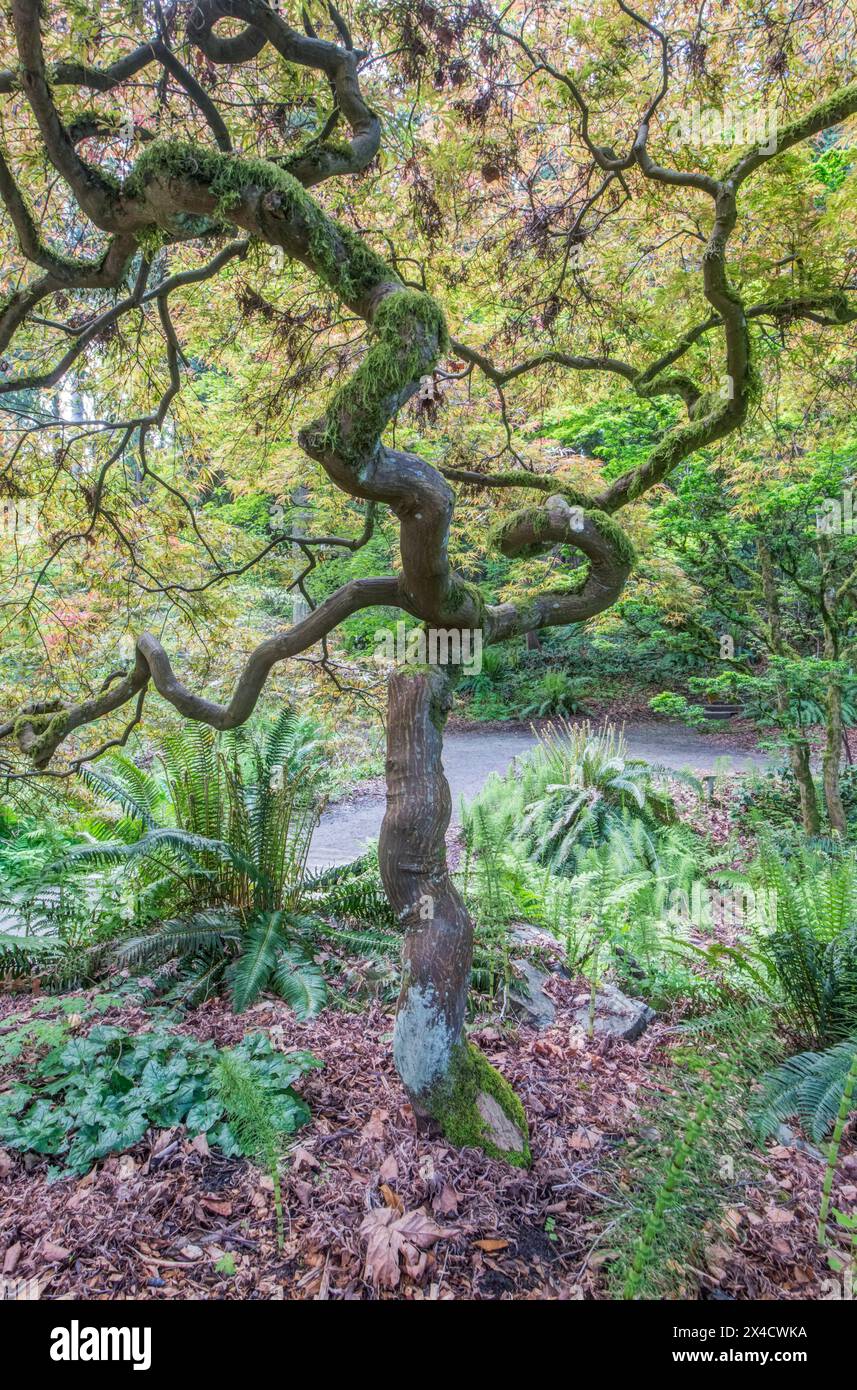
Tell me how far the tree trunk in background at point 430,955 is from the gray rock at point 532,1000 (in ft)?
2.38

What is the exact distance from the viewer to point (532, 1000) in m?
2.72

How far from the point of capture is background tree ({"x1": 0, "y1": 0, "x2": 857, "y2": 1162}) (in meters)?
1.73

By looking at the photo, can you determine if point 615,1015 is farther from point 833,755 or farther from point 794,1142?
point 833,755

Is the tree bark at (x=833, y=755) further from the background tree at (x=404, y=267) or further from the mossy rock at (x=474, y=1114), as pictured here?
the mossy rock at (x=474, y=1114)

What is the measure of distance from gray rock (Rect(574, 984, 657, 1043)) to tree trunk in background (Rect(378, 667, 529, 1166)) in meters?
0.77

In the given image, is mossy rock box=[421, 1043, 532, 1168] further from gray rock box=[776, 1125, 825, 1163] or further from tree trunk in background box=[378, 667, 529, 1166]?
gray rock box=[776, 1125, 825, 1163]

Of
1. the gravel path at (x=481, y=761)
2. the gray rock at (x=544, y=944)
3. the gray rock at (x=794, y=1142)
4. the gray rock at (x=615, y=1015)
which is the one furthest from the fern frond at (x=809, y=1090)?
the gravel path at (x=481, y=761)

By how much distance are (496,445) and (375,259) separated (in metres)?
2.47

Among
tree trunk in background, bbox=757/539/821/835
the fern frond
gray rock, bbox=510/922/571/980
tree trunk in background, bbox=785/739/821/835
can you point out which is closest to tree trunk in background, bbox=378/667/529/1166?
the fern frond

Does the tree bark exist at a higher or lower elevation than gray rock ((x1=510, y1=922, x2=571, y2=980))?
higher

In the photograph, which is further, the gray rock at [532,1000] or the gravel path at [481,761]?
the gravel path at [481,761]

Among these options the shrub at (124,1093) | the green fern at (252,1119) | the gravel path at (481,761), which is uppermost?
the green fern at (252,1119)

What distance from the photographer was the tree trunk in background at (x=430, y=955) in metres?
1.78

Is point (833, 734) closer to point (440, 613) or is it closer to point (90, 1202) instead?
point (440, 613)
